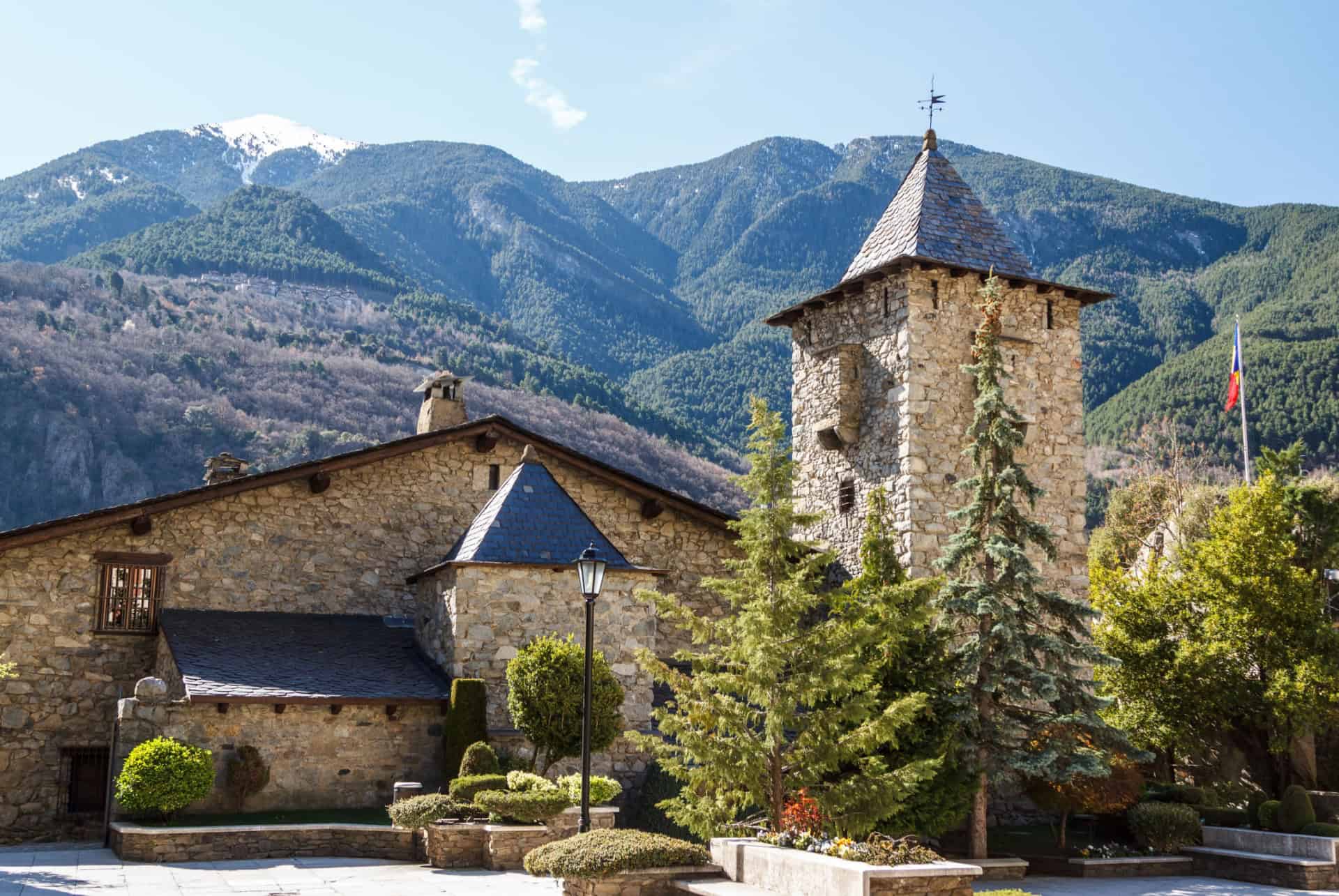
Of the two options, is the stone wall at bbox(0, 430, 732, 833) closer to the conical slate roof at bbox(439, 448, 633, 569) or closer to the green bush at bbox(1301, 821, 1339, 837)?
the conical slate roof at bbox(439, 448, 633, 569)

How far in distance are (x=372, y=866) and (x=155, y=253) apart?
94.8 meters

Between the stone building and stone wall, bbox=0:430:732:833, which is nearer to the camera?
the stone building

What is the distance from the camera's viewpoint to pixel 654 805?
20.7 m

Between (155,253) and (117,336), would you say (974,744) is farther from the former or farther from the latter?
(155,253)


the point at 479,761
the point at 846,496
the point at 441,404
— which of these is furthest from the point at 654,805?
the point at 441,404

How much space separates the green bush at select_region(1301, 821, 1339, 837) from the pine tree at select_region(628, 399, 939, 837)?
25.3 ft

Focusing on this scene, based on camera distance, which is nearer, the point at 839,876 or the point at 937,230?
the point at 839,876

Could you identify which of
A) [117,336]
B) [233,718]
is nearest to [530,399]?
[117,336]

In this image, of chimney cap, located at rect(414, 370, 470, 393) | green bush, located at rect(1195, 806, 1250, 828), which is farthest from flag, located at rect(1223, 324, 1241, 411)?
chimney cap, located at rect(414, 370, 470, 393)

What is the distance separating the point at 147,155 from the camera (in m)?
177

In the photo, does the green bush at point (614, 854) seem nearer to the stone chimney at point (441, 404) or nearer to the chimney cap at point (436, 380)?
the stone chimney at point (441, 404)

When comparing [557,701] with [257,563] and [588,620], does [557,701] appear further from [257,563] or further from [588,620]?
[257,563]

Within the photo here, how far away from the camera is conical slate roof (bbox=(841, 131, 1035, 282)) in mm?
25594

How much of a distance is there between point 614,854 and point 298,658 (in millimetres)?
9913
